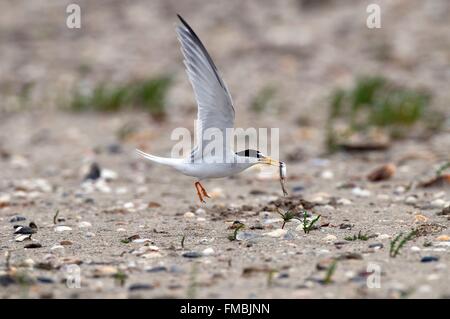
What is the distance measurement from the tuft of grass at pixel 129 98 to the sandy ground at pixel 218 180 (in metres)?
0.15

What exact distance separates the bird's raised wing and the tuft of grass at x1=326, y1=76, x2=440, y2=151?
287 cm

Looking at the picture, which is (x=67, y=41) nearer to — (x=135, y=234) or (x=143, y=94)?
(x=143, y=94)

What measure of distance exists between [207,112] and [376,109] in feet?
13.0

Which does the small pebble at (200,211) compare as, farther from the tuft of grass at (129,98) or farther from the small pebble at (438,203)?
the tuft of grass at (129,98)

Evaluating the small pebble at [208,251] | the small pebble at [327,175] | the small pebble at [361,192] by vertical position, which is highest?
the small pebble at [327,175]

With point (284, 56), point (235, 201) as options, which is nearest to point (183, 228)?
point (235, 201)

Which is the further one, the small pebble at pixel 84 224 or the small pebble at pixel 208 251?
the small pebble at pixel 84 224

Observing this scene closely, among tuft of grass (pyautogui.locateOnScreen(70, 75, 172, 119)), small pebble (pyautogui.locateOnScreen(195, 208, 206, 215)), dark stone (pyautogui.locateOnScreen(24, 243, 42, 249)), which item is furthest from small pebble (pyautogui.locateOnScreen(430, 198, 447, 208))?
tuft of grass (pyautogui.locateOnScreen(70, 75, 172, 119))

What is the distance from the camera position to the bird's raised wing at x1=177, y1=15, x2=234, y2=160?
458cm

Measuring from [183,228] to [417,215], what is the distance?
55.8 inches

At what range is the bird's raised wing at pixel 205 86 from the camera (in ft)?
15.0

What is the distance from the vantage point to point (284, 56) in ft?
36.4

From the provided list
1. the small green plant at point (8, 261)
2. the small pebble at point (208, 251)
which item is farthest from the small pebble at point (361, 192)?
the small green plant at point (8, 261)

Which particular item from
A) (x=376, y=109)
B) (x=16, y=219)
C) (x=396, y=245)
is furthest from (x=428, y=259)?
(x=376, y=109)
